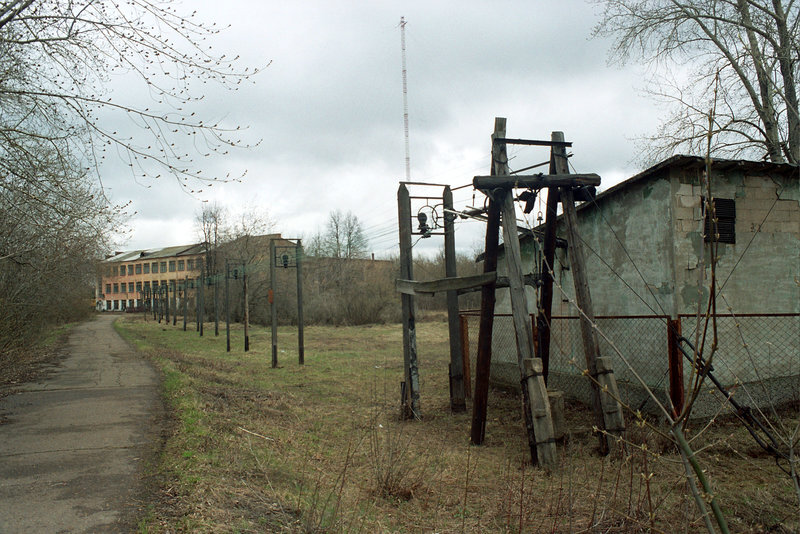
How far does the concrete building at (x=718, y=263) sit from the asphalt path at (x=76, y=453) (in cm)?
571

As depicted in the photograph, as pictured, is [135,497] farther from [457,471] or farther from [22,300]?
[22,300]

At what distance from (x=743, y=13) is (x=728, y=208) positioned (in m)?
11.1

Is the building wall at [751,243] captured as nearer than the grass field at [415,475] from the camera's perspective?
No

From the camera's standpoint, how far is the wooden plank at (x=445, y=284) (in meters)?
7.14

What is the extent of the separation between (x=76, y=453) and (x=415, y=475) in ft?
12.2

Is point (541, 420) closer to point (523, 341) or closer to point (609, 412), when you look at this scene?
point (609, 412)

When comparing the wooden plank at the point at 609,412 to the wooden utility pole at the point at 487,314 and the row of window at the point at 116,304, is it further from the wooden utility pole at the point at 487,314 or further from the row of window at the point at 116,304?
the row of window at the point at 116,304

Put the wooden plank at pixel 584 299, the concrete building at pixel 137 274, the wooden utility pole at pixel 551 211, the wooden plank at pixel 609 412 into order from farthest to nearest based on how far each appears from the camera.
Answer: the concrete building at pixel 137 274
the wooden utility pole at pixel 551 211
the wooden plank at pixel 584 299
the wooden plank at pixel 609 412

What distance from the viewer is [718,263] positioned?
8.66 meters

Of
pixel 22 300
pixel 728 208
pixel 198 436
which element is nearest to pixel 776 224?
pixel 728 208

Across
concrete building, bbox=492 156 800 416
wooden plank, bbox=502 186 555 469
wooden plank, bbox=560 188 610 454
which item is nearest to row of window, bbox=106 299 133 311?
concrete building, bbox=492 156 800 416

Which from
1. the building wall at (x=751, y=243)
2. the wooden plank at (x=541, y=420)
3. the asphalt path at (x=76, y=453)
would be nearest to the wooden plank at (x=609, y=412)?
the wooden plank at (x=541, y=420)

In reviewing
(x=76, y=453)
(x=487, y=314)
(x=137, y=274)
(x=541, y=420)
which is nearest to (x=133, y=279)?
(x=137, y=274)

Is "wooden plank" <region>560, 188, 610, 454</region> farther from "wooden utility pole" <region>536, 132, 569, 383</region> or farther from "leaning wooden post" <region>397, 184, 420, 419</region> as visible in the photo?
"leaning wooden post" <region>397, 184, 420, 419</region>
